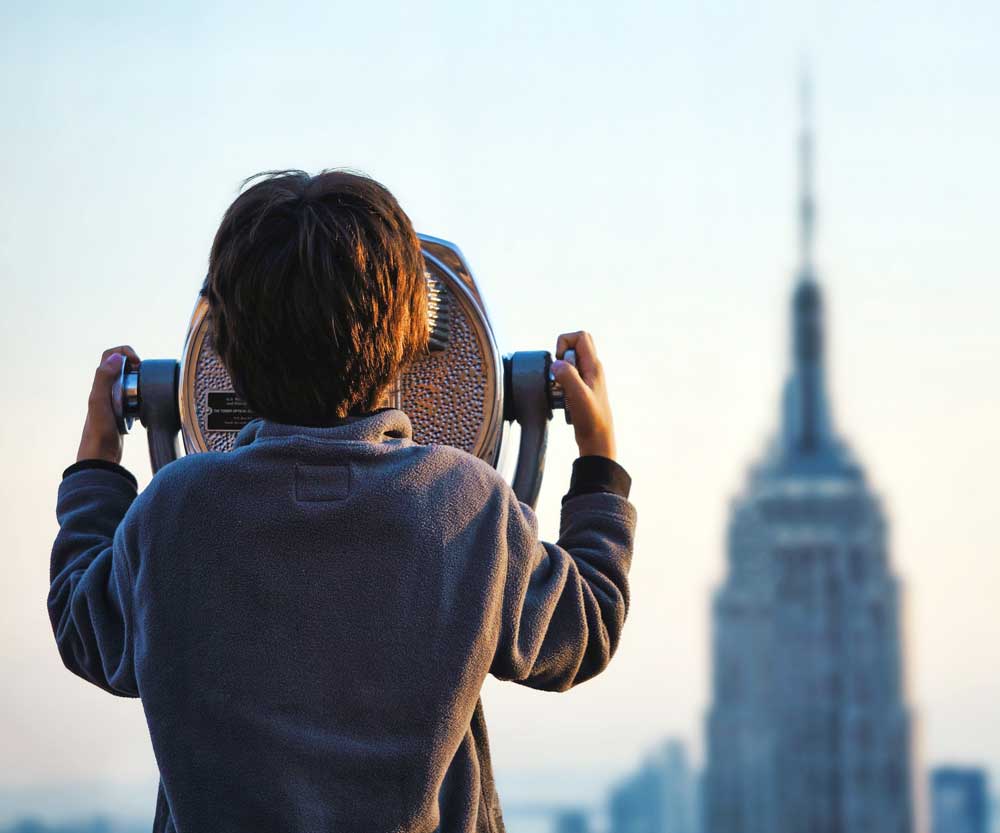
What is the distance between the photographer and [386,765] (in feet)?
3.59

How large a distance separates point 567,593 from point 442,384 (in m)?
0.27

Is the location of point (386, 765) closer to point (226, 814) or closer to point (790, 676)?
point (226, 814)

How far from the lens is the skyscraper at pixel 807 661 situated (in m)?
61.7

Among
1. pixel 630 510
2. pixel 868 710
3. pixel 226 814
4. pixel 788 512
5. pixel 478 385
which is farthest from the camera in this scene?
pixel 788 512

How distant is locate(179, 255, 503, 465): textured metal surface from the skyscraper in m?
61.0

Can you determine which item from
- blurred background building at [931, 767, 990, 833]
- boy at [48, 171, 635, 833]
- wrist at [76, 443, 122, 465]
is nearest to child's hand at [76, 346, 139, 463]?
wrist at [76, 443, 122, 465]

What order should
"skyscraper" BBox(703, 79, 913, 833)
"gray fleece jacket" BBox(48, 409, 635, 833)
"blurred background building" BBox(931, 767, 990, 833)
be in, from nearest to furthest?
"gray fleece jacket" BBox(48, 409, 635, 833) → "skyscraper" BBox(703, 79, 913, 833) → "blurred background building" BBox(931, 767, 990, 833)

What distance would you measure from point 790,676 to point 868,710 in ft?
10.7

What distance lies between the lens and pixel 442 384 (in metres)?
1.39

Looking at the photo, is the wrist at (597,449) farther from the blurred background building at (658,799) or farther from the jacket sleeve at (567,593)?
the blurred background building at (658,799)

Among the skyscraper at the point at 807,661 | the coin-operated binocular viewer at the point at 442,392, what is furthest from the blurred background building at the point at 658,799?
the coin-operated binocular viewer at the point at 442,392

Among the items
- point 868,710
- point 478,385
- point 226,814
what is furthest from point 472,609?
point 868,710

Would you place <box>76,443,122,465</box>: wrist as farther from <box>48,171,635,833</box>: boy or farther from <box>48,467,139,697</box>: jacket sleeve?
<box>48,171,635,833</box>: boy

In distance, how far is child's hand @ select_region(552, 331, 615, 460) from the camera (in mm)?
1319
